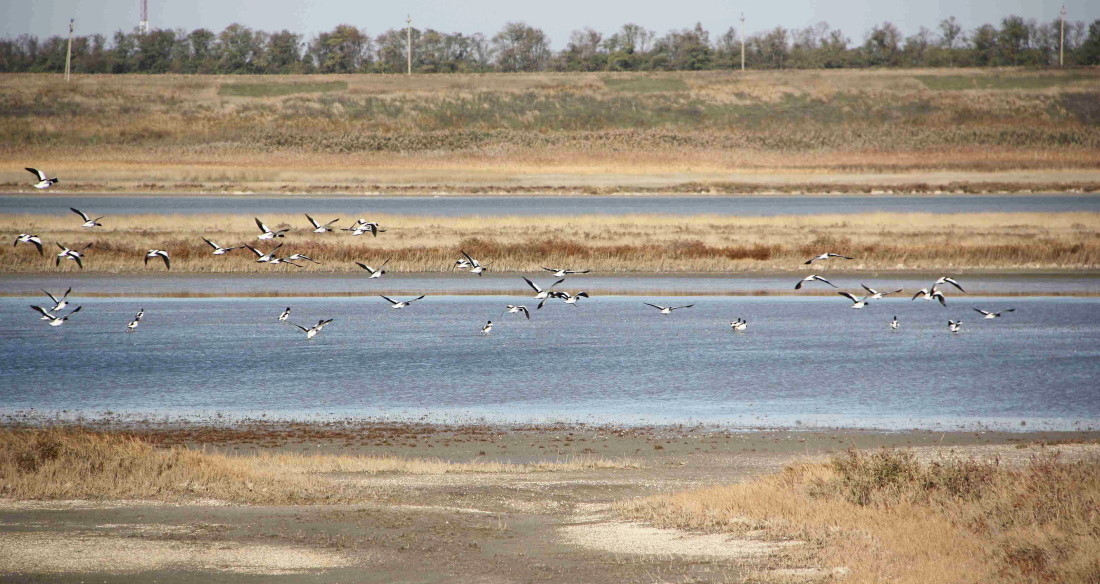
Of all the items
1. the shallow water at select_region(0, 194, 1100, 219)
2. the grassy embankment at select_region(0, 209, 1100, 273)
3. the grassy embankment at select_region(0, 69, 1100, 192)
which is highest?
the grassy embankment at select_region(0, 69, 1100, 192)

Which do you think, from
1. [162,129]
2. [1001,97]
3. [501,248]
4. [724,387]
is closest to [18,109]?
[162,129]

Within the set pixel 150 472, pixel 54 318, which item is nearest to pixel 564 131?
pixel 54 318

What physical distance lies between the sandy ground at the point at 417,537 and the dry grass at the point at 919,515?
420 millimetres

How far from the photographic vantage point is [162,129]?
10938 cm

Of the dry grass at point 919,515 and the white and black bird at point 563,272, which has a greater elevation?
the white and black bird at point 563,272

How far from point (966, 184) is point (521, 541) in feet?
253

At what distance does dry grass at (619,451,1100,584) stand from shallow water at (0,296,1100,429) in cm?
706

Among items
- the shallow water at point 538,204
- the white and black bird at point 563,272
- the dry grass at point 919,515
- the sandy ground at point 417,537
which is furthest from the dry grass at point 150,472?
the shallow water at point 538,204

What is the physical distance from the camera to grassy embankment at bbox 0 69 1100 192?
89562 millimetres

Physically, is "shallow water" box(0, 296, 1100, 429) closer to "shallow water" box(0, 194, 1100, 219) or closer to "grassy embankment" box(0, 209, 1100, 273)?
"grassy embankment" box(0, 209, 1100, 273)

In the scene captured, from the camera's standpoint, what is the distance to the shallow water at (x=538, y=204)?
213 feet

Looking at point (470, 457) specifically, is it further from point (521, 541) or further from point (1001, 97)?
point (1001, 97)

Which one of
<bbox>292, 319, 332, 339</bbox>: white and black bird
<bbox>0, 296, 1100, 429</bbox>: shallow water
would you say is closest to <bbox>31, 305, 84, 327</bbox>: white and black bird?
<bbox>0, 296, 1100, 429</bbox>: shallow water

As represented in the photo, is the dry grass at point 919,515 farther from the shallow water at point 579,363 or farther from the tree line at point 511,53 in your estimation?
the tree line at point 511,53
